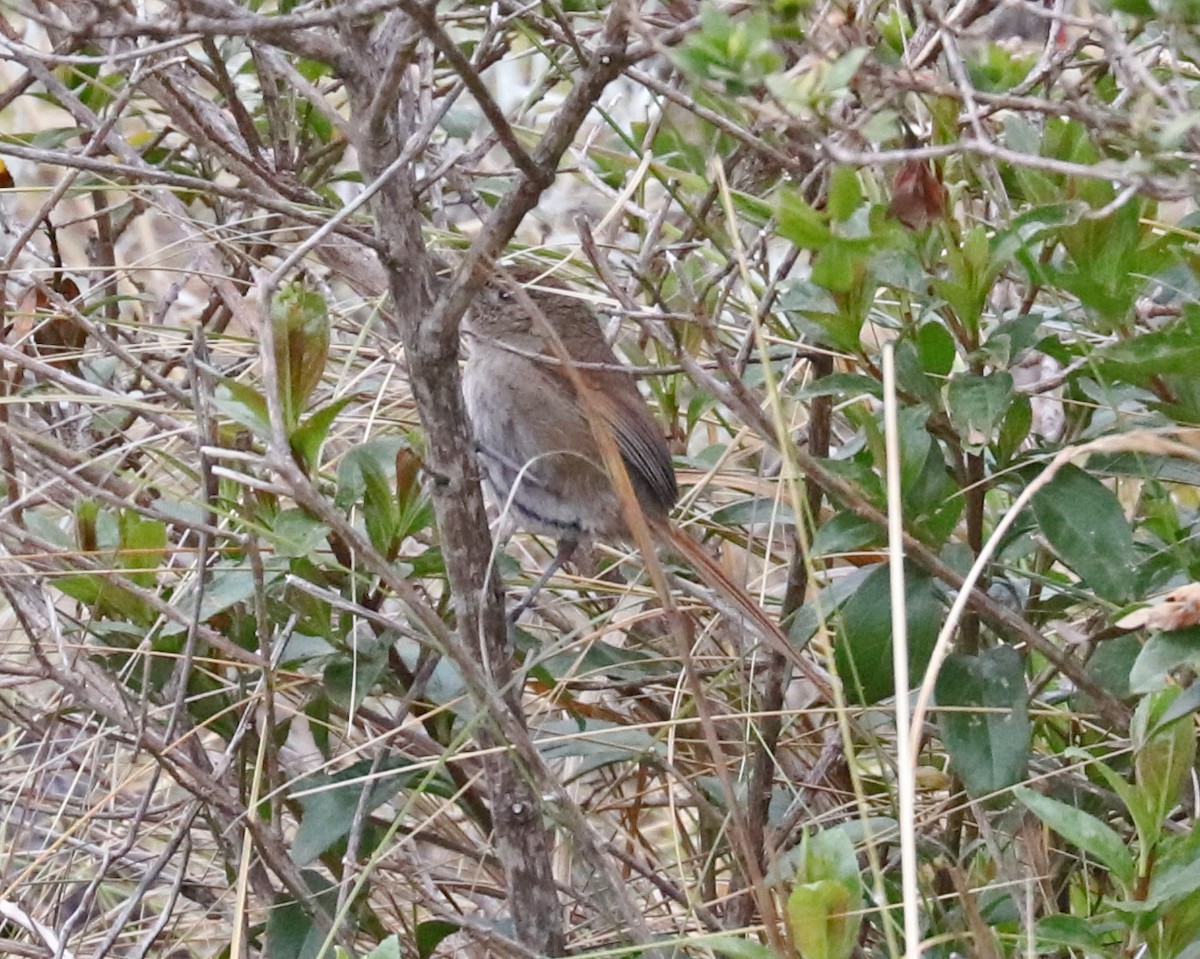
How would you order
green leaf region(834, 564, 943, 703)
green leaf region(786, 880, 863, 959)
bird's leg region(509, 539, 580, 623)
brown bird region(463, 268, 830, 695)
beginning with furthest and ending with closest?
brown bird region(463, 268, 830, 695)
bird's leg region(509, 539, 580, 623)
green leaf region(834, 564, 943, 703)
green leaf region(786, 880, 863, 959)

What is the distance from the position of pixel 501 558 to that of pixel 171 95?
989 mm

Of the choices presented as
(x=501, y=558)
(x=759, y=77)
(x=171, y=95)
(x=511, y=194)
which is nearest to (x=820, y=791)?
(x=501, y=558)

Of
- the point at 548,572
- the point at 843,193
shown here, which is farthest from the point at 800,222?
the point at 548,572

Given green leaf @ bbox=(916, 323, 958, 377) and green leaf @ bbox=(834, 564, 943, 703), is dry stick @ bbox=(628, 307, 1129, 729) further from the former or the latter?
green leaf @ bbox=(916, 323, 958, 377)

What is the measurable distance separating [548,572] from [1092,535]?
0.96 metres

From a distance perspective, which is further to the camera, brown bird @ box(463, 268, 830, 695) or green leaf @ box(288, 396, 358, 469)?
brown bird @ box(463, 268, 830, 695)

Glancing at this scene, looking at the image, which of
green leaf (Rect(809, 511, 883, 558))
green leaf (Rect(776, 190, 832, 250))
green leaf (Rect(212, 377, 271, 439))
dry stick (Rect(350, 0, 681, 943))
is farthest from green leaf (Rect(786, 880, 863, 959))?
green leaf (Rect(212, 377, 271, 439))

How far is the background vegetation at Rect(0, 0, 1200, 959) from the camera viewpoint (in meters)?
1.47

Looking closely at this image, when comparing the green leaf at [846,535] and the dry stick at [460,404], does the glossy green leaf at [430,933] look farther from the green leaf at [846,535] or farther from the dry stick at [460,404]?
the green leaf at [846,535]

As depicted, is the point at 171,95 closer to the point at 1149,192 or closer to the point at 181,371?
the point at 181,371

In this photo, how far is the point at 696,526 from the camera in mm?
2809

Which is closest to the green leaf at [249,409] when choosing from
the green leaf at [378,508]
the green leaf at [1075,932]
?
the green leaf at [378,508]

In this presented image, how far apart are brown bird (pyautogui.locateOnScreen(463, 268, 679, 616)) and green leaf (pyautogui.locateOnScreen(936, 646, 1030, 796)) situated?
786 mm

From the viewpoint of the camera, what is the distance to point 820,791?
88.0 inches
